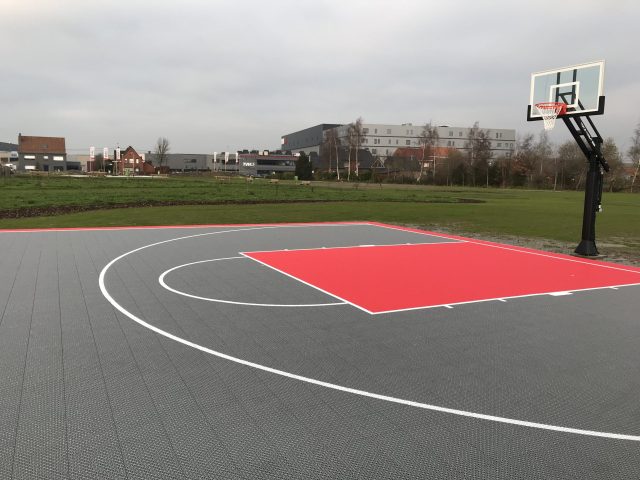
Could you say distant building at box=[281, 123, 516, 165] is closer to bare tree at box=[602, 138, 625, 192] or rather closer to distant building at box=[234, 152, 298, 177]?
distant building at box=[234, 152, 298, 177]

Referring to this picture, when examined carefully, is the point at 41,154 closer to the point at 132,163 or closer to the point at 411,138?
the point at 132,163

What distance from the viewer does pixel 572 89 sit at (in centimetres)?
1231

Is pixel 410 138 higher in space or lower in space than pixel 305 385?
higher

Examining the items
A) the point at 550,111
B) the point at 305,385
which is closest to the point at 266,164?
the point at 550,111

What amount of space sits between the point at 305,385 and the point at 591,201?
10744 millimetres

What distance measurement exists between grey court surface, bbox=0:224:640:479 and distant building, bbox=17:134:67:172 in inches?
4351

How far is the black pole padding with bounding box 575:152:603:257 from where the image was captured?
12.2 meters

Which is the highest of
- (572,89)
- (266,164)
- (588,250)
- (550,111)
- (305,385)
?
(266,164)

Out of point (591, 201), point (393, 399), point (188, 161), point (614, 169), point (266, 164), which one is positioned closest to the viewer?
point (393, 399)

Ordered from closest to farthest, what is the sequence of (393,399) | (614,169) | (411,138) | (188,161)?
(393,399), (614,169), (411,138), (188,161)

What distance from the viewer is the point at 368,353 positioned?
17.6ft

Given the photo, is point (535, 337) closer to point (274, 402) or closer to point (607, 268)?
point (274, 402)

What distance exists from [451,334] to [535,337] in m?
1.05

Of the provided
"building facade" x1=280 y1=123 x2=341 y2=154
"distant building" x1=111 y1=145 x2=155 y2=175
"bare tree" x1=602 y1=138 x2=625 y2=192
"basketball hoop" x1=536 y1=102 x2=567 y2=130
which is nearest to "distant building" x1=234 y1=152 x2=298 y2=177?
"building facade" x1=280 y1=123 x2=341 y2=154
